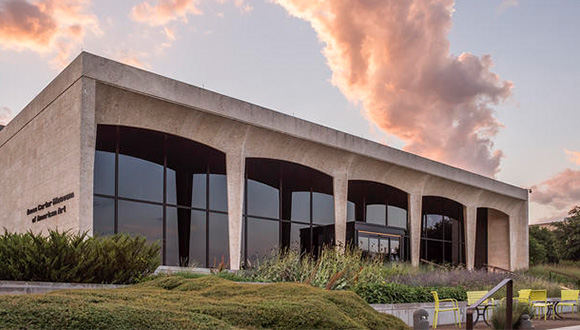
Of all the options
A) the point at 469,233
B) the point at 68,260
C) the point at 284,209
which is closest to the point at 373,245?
the point at 284,209

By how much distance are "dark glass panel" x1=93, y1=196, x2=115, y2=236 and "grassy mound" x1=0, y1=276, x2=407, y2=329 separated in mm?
11058

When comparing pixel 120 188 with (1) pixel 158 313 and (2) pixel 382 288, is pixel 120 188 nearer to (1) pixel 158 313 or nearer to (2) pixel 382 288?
(2) pixel 382 288

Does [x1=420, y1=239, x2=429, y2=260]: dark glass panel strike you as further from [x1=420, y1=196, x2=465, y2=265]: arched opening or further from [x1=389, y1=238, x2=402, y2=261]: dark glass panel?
[x1=389, y1=238, x2=402, y2=261]: dark glass panel

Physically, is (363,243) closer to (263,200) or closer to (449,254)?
(263,200)

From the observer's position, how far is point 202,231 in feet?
79.0

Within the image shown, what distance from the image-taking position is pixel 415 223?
33.7m

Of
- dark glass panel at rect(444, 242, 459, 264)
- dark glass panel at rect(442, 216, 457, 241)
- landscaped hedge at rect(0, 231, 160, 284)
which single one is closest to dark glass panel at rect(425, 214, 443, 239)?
dark glass panel at rect(442, 216, 457, 241)

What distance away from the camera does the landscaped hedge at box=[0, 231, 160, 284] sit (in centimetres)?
1291

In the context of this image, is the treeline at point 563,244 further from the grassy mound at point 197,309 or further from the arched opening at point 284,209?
the grassy mound at point 197,309

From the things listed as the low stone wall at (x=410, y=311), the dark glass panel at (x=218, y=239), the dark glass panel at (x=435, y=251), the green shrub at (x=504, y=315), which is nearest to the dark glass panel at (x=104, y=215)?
the dark glass panel at (x=218, y=239)

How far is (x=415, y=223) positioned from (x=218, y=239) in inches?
543

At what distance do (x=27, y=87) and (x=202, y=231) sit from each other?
884cm

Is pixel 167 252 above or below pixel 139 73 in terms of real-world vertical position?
below

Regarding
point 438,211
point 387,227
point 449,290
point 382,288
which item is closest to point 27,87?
point 382,288
